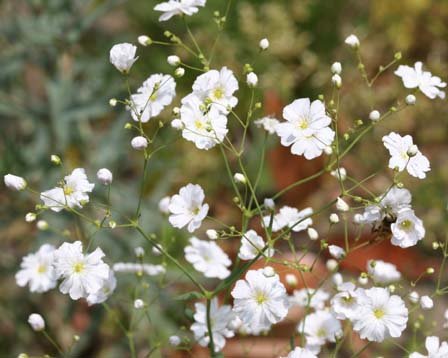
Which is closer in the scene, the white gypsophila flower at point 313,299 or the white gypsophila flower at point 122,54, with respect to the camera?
the white gypsophila flower at point 122,54

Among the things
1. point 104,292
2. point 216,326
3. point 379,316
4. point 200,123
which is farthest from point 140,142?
point 379,316

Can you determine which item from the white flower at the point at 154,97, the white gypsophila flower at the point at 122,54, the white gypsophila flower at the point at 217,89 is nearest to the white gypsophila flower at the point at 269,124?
the white gypsophila flower at the point at 217,89

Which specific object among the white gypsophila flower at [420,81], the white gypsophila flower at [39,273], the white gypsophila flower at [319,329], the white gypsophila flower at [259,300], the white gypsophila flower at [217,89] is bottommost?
the white gypsophila flower at [39,273]

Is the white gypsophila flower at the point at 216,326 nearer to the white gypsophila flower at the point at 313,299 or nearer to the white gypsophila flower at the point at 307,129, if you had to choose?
the white gypsophila flower at the point at 313,299

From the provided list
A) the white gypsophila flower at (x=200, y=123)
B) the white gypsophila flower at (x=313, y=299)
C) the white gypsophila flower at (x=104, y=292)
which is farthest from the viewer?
the white gypsophila flower at (x=313, y=299)

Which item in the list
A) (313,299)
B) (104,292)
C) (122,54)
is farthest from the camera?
(313,299)

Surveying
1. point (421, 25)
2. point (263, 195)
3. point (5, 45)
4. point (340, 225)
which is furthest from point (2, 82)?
point (421, 25)

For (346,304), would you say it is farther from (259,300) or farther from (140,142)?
(140,142)
